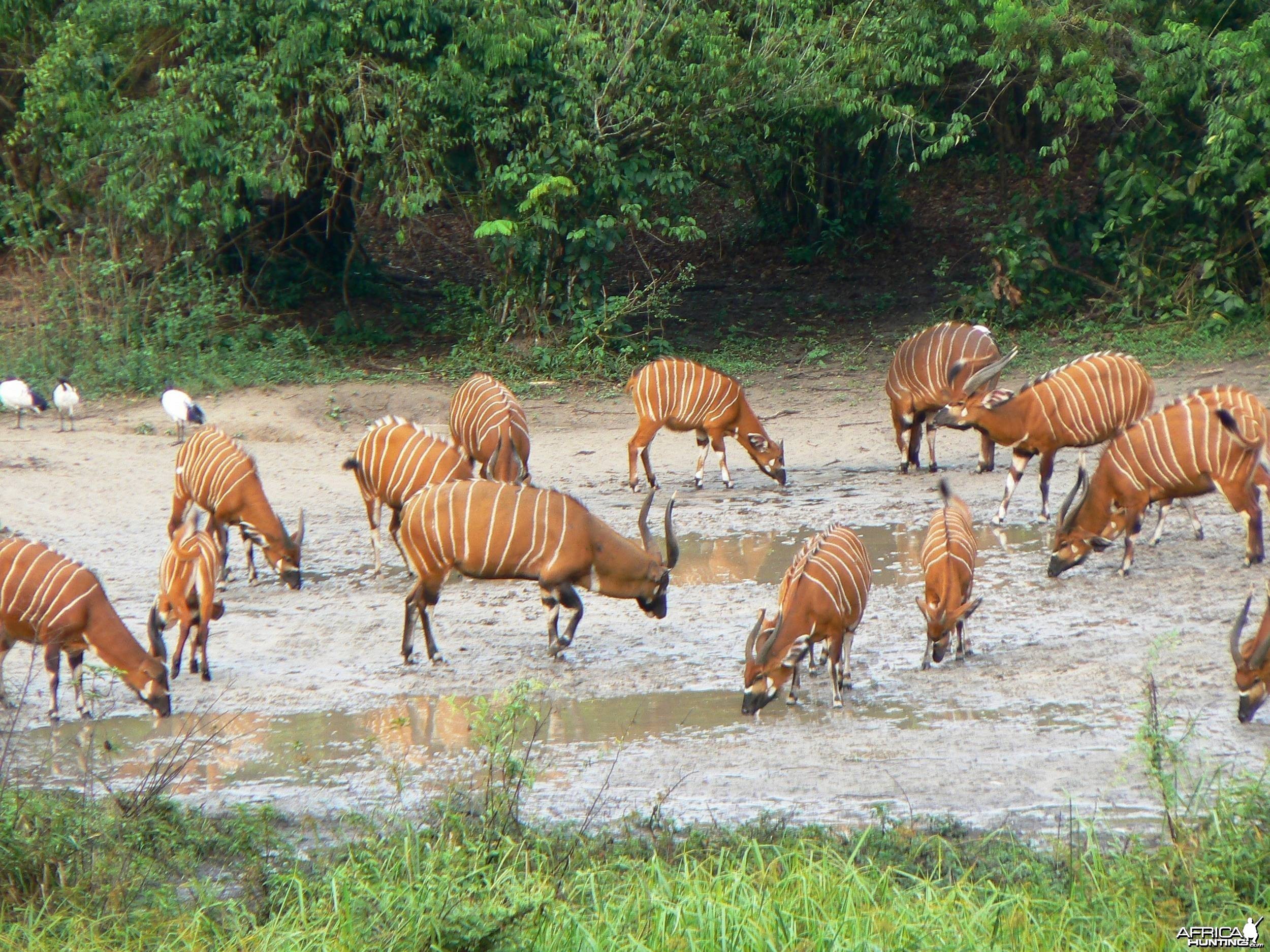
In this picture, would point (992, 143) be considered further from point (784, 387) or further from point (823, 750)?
point (823, 750)

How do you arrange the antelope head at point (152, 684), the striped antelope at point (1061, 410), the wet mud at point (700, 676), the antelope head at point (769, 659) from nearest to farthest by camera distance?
the wet mud at point (700, 676) → the antelope head at point (769, 659) → the antelope head at point (152, 684) → the striped antelope at point (1061, 410)

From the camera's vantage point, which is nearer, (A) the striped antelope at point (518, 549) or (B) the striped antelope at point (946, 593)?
(B) the striped antelope at point (946, 593)

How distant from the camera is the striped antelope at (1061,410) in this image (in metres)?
10.0

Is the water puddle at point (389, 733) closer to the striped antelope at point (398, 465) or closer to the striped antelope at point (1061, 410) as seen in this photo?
the striped antelope at point (398, 465)

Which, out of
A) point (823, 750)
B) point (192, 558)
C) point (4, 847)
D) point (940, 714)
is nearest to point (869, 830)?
point (823, 750)

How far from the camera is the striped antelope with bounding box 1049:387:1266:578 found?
8312 millimetres

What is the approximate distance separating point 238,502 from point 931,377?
19.1 ft

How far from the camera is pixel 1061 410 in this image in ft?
32.9

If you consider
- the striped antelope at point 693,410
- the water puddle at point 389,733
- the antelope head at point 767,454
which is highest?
the striped antelope at point 693,410

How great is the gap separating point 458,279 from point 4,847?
16201mm

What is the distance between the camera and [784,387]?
15172mm

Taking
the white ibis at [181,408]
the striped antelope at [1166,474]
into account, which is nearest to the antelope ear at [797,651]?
the striped antelope at [1166,474]

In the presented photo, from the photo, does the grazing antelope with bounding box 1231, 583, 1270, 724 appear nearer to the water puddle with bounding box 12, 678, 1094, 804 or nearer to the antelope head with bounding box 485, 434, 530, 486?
the water puddle with bounding box 12, 678, 1094, 804

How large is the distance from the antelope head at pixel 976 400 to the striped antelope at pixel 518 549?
3310 mm
